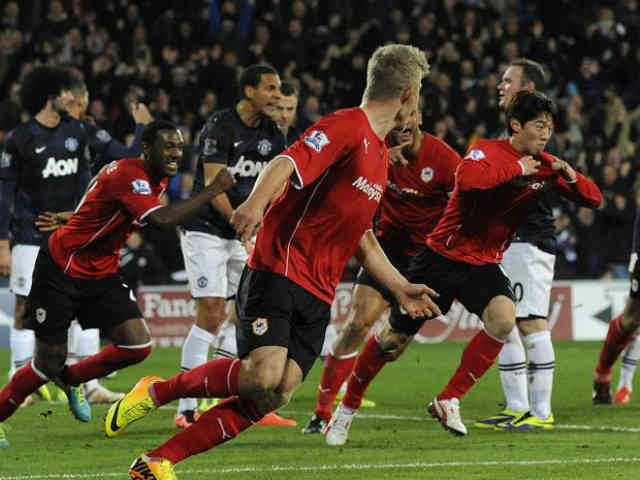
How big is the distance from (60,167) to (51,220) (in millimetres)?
573

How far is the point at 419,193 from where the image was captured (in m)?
Answer: 9.16

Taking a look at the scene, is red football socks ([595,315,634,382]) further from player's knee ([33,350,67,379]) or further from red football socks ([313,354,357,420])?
player's knee ([33,350,67,379])

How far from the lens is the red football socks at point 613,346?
1049cm

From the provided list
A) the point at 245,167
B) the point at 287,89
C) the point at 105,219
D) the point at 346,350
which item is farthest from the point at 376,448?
the point at 287,89

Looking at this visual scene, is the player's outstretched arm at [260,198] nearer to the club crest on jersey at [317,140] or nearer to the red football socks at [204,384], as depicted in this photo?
the club crest on jersey at [317,140]

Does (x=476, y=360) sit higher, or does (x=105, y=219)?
(x=105, y=219)

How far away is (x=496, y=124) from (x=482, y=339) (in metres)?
13.1

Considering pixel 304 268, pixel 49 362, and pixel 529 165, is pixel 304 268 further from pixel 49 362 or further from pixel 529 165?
pixel 49 362

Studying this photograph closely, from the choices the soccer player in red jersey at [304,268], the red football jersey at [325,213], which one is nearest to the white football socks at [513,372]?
the soccer player in red jersey at [304,268]

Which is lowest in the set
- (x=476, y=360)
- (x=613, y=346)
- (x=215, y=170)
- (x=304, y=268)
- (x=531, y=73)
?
(x=613, y=346)

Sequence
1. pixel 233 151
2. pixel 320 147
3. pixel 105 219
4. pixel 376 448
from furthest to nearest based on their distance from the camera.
Result: 1. pixel 233 151
2. pixel 105 219
3. pixel 376 448
4. pixel 320 147

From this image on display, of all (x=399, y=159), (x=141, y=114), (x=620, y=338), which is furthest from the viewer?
(x=620, y=338)

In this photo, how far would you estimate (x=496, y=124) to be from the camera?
69.6ft

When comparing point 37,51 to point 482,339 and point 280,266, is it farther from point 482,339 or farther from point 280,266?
point 280,266
